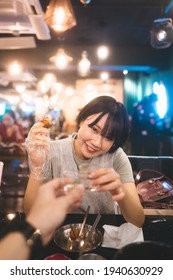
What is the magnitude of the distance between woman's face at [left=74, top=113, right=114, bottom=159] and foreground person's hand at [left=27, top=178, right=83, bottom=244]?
59cm

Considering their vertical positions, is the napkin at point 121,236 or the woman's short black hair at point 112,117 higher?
the woman's short black hair at point 112,117

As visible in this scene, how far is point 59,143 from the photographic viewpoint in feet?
5.74

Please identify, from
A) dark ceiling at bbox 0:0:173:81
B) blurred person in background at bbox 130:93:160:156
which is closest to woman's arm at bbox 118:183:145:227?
dark ceiling at bbox 0:0:173:81

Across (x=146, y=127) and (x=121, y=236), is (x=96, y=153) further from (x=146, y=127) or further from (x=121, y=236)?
(x=146, y=127)

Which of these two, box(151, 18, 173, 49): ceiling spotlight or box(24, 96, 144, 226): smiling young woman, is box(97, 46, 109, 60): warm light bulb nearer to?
box(151, 18, 173, 49): ceiling spotlight

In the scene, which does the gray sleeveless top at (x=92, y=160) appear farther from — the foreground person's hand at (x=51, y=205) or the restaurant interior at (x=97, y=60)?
the foreground person's hand at (x=51, y=205)

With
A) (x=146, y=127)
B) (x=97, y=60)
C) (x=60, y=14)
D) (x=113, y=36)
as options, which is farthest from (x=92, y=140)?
(x=97, y=60)

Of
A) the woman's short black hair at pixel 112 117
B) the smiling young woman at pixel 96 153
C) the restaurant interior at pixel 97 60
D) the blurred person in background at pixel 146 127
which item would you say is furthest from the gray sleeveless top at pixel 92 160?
the blurred person in background at pixel 146 127

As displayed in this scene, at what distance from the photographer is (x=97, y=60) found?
290 inches

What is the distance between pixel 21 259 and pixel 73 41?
7124 millimetres

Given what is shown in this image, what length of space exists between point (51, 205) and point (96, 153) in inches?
29.5

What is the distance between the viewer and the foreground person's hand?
78cm

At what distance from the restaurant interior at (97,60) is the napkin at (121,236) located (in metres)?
0.08

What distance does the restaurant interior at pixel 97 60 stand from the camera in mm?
2641
